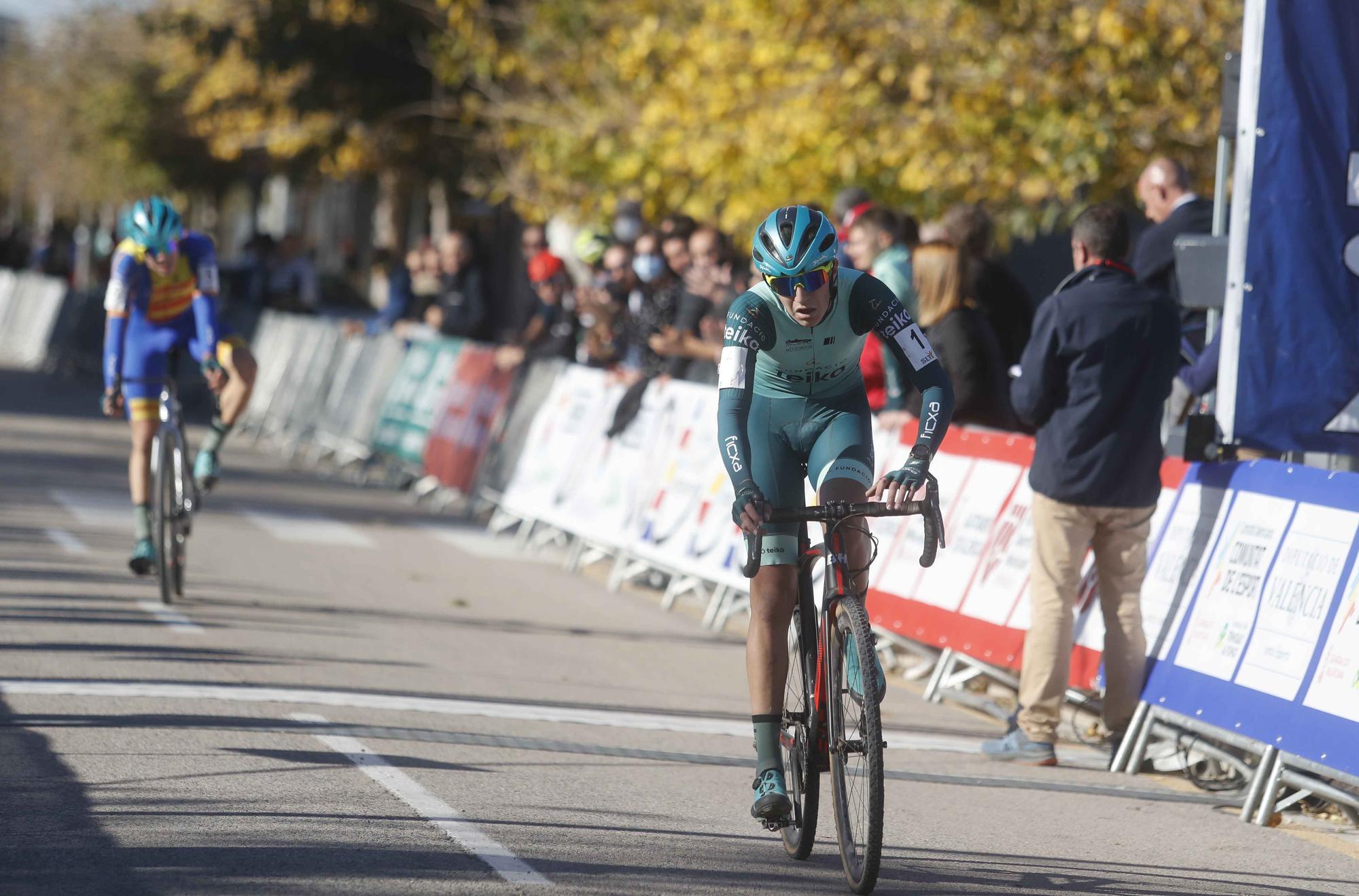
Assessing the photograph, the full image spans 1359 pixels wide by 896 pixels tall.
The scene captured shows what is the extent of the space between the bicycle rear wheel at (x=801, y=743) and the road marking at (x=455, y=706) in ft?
7.44

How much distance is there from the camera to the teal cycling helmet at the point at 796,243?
6.08 metres

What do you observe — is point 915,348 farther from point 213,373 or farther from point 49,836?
point 213,373

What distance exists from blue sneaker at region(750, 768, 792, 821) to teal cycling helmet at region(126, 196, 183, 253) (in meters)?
5.99

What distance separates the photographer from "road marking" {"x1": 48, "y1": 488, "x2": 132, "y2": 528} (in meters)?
14.5

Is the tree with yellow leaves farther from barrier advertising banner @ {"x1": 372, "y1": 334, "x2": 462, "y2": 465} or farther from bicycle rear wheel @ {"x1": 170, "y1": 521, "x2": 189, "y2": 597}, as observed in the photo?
bicycle rear wheel @ {"x1": 170, "y1": 521, "x2": 189, "y2": 597}

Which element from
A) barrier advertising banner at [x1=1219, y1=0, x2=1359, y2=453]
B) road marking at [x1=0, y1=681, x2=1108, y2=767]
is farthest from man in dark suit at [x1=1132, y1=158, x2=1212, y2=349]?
road marking at [x1=0, y1=681, x2=1108, y2=767]

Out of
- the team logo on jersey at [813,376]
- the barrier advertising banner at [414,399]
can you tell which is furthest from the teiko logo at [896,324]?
the barrier advertising banner at [414,399]

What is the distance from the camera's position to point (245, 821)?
620 centimetres

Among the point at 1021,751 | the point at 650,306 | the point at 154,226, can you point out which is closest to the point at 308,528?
the point at 650,306

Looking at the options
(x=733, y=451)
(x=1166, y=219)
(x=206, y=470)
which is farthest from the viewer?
(x=206, y=470)

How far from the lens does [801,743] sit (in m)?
6.24

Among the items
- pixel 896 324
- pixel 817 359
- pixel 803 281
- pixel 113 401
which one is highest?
pixel 803 281

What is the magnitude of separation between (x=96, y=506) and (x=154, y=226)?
5098 mm

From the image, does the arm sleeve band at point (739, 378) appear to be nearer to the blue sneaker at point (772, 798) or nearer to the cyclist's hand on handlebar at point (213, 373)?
the blue sneaker at point (772, 798)
